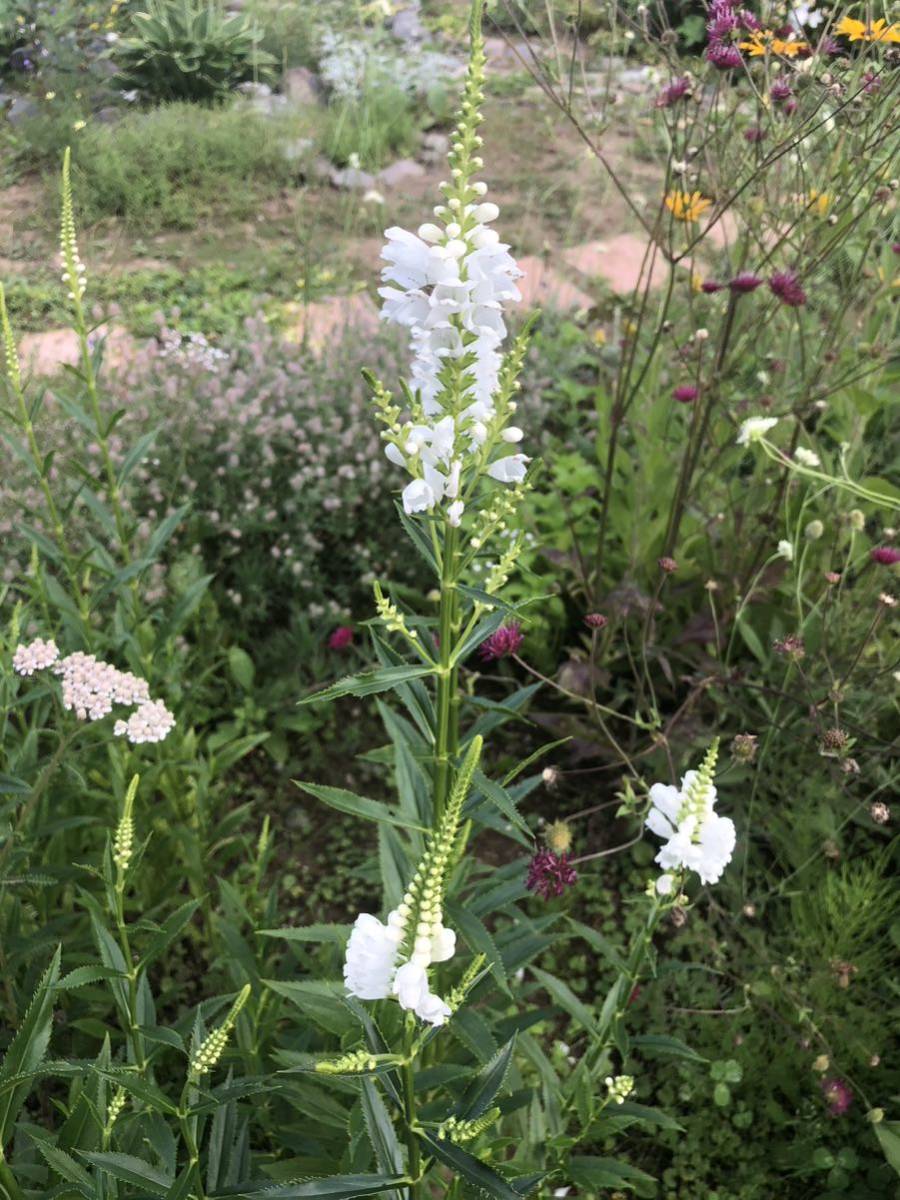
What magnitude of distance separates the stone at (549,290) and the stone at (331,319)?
2.43 feet

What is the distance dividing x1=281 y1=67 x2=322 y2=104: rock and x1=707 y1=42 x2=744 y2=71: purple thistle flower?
5.51 meters

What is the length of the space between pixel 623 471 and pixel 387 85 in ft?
16.9

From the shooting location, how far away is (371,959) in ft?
3.07

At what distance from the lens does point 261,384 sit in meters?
3.38

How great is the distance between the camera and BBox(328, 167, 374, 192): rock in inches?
236

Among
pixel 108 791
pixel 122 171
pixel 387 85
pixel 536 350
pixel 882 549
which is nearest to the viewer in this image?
pixel 882 549

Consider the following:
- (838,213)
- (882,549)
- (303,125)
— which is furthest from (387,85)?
(882,549)

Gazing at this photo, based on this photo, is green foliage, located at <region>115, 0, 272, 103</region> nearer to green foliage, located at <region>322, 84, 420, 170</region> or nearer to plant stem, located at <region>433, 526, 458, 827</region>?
green foliage, located at <region>322, 84, 420, 170</region>

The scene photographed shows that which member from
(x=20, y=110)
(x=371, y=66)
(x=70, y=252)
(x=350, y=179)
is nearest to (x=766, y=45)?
(x=70, y=252)

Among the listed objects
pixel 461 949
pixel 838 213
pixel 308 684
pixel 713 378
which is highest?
pixel 838 213

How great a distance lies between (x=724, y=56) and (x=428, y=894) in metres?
1.89

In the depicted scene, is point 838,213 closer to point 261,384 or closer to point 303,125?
point 261,384

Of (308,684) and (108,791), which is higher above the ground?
(108,791)

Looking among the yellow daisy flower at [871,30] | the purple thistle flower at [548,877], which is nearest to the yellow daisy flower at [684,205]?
the yellow daisy flower at [871,30]
